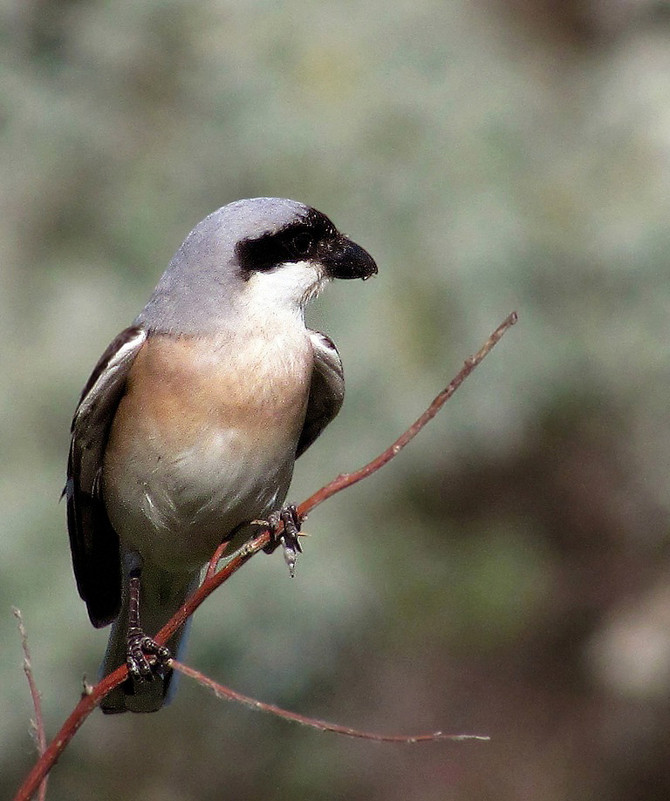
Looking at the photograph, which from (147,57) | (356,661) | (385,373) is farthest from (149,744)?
(147,57)

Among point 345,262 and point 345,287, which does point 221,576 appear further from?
point 345,287

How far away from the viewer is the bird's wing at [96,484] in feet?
10.7

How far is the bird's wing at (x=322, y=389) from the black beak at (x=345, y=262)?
22 centimetres

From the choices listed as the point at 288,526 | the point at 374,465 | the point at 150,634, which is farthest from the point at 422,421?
the point at 150,634

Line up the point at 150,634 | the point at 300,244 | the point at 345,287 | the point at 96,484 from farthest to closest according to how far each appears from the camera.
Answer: the point at 345,287 < the point at 150,634 < the point at 96,484 < the point at 300,244

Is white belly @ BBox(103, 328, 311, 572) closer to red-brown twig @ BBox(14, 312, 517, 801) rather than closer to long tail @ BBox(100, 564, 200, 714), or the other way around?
long tail @ BBox(100, 564, 200, 714)

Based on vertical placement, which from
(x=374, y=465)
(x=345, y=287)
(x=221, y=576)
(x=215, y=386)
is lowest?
(x=221, y=576)

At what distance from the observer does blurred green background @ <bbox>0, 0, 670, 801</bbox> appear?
5449 mm

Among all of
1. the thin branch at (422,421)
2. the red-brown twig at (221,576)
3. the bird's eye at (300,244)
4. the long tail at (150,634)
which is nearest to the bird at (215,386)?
the bird's eye at (300,244)

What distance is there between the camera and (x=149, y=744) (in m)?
6.24

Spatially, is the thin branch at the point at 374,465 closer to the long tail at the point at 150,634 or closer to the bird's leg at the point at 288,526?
the bird's leg at the point at 288,526

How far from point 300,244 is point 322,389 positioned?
49cm

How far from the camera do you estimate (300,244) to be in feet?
10.6

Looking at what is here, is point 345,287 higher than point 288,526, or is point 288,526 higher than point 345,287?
point 345,287
